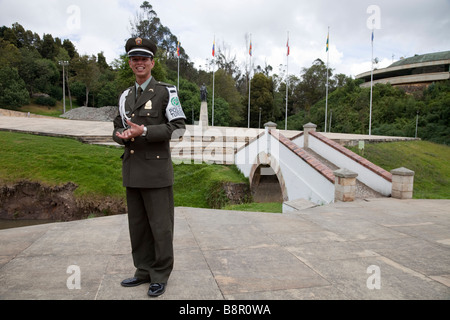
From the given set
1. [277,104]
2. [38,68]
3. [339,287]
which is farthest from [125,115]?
[38,68]

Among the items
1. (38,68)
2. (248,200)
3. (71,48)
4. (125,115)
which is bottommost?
(248,200)

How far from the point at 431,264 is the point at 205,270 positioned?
2265 millimetres

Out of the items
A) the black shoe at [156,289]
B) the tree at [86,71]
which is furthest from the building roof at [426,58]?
the black shoe at [156,289]

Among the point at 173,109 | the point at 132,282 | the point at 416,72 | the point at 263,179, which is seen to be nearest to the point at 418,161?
the point at 263,179

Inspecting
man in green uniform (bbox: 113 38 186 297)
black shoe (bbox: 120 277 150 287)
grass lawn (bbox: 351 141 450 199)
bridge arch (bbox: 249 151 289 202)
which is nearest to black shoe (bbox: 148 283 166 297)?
man in green uniform (bbox: 113 38 186 297)

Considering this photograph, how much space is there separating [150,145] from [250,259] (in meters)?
1.55

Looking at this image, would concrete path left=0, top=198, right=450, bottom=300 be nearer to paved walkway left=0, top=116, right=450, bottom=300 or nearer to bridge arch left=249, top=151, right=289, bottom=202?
paved walkway left=0, top=116, right=450, bottom=300

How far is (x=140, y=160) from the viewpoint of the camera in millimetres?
2500

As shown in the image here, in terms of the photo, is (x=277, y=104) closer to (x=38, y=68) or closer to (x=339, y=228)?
(x=38, y=68)

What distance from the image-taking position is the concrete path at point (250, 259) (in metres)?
2.43

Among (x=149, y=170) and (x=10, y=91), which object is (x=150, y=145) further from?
(x=10, y=91)

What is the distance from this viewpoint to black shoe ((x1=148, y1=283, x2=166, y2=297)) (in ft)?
7.65

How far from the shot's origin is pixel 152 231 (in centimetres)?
252
